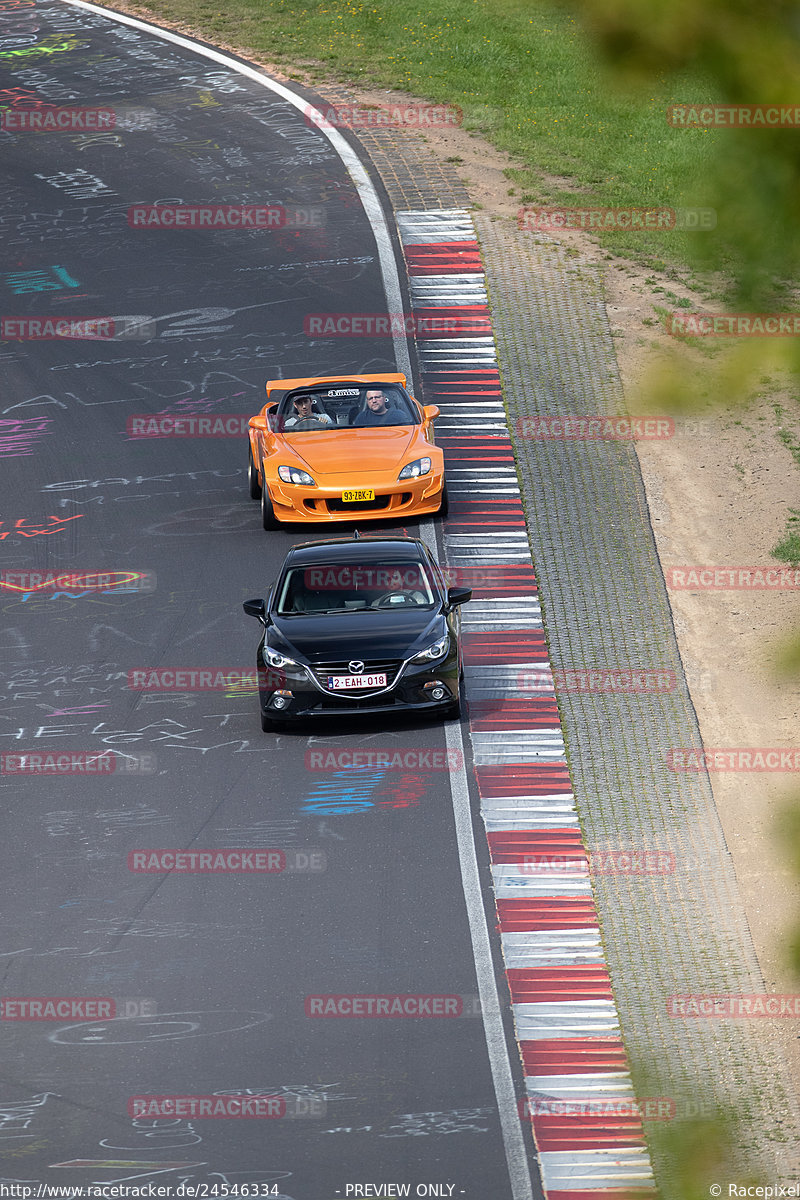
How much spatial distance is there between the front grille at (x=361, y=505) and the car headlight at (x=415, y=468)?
0.36 metres

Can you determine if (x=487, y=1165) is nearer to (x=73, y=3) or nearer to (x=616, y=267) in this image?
(x=616, y=267)

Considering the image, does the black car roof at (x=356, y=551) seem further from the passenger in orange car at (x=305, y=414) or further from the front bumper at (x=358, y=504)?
the passenger in orange car at (x=305, y=414)

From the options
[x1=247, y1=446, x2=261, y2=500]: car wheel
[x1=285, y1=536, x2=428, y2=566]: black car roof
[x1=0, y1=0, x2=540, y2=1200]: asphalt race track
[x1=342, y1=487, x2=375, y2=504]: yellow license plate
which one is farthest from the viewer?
[x1=247, y1=446, x2=261, y2=500]: car wheel

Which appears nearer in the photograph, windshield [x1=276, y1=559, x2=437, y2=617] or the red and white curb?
the red and white curb

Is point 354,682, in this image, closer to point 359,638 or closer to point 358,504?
point 359,638

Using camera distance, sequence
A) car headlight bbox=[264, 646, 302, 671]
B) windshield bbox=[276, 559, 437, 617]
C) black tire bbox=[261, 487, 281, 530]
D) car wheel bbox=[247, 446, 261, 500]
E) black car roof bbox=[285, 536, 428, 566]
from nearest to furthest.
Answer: car headlight bbox=[264, 646, 302, 671] → windshield bbox=[276, 559, 437, 617] → black car roof bbox=[285, 536, 428, 566] → black tire bbox=[261, 487, 281, 530] → car wheel bbox=[247, 446, 261, 500]

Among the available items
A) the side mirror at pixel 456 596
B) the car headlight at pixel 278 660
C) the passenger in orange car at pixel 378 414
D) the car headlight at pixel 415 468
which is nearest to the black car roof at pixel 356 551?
the side mirror at pixel 456 596

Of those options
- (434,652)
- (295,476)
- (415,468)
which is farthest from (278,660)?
(415,468)

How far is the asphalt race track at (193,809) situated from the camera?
9.74 meters

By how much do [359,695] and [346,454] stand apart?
18.4 ft

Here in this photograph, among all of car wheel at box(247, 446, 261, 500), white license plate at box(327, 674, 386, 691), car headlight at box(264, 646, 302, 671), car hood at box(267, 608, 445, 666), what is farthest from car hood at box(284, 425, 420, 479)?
white license plate at box(327, 674, 386, 691)

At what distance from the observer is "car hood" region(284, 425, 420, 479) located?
65.8 feet

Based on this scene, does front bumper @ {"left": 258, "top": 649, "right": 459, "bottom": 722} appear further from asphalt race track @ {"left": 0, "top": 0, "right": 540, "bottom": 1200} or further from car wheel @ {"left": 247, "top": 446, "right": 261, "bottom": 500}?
car wheel @ {"left": 247, "top": 446, "right": 261, "bottom": 500}

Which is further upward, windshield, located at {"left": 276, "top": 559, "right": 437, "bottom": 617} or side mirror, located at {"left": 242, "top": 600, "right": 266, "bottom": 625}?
windshield, located at {"left": 276, "top": 559, "right": 437, "bottom": 617}
